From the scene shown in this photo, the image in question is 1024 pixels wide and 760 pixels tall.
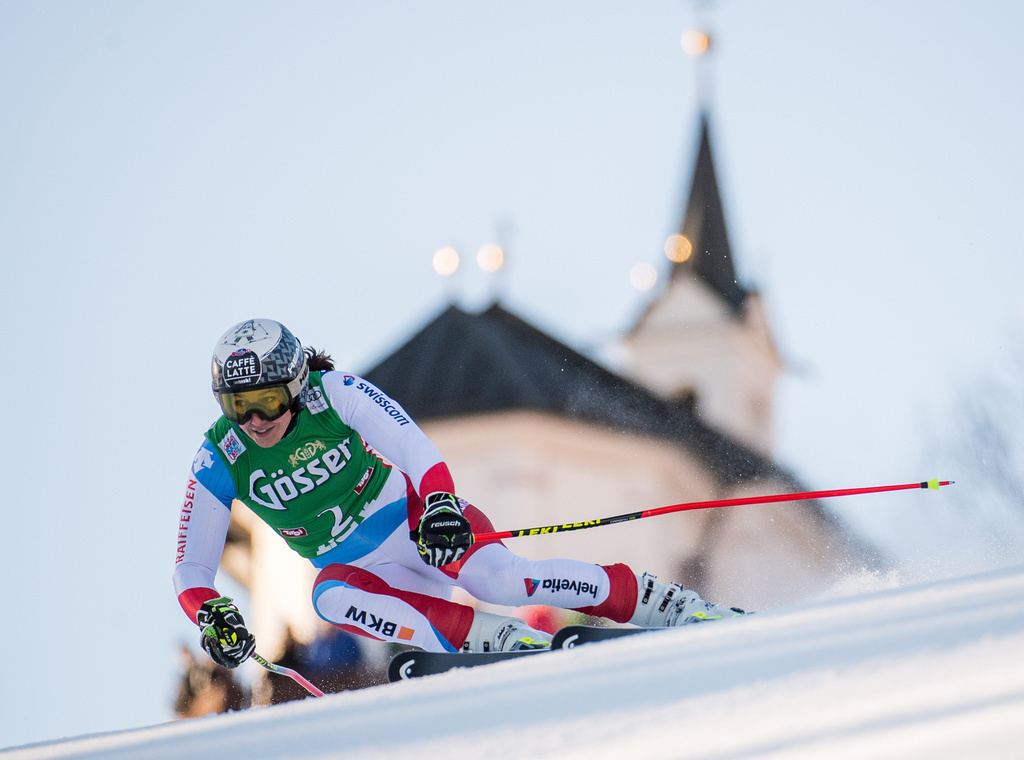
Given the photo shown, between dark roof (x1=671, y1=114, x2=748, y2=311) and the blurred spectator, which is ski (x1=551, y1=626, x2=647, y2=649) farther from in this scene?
dark roof (x1=671, y1=114, x2=748, y2=311)

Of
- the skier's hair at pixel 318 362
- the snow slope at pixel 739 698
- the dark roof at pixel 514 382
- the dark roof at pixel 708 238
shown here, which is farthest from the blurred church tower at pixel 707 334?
the snow slope at pixel 739 698

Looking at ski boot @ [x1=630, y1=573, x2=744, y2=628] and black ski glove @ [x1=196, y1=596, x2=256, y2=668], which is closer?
black ski glove @ [x1=196, y1=596, x2=256, y2=668]

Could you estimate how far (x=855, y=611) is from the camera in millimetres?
2055

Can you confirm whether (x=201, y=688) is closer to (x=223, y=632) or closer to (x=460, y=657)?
(x=223, y=632)

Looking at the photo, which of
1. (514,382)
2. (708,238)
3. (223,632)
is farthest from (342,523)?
(708,238)

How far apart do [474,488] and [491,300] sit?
670 cm

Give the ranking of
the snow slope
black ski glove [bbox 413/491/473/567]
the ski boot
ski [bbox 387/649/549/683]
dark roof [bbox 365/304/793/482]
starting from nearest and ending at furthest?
the snow slope < black ski glove [bbox 413/491/473/567] < ski [bbox 387/649/549/683] < the ski boot < dark roof [bbox 365/304/793/482]

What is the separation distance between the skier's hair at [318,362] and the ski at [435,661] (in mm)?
1169

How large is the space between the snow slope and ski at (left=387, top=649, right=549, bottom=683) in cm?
102

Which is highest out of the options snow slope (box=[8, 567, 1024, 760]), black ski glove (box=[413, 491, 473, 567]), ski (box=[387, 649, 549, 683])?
black ski glove (box=[413, 491, 473, 567])

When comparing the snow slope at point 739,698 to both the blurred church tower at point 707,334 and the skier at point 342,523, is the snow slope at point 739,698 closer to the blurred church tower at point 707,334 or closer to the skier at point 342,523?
A: the skier at point 342,523

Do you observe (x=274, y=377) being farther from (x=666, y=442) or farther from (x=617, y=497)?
(x=666, y=442)

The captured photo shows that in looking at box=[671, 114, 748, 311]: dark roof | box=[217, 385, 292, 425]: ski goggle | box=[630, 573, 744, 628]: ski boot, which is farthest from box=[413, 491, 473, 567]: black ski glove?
box=[671, 114, 748, 311]: dark roof

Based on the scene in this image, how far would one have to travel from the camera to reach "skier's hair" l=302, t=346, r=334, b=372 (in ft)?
13.3
